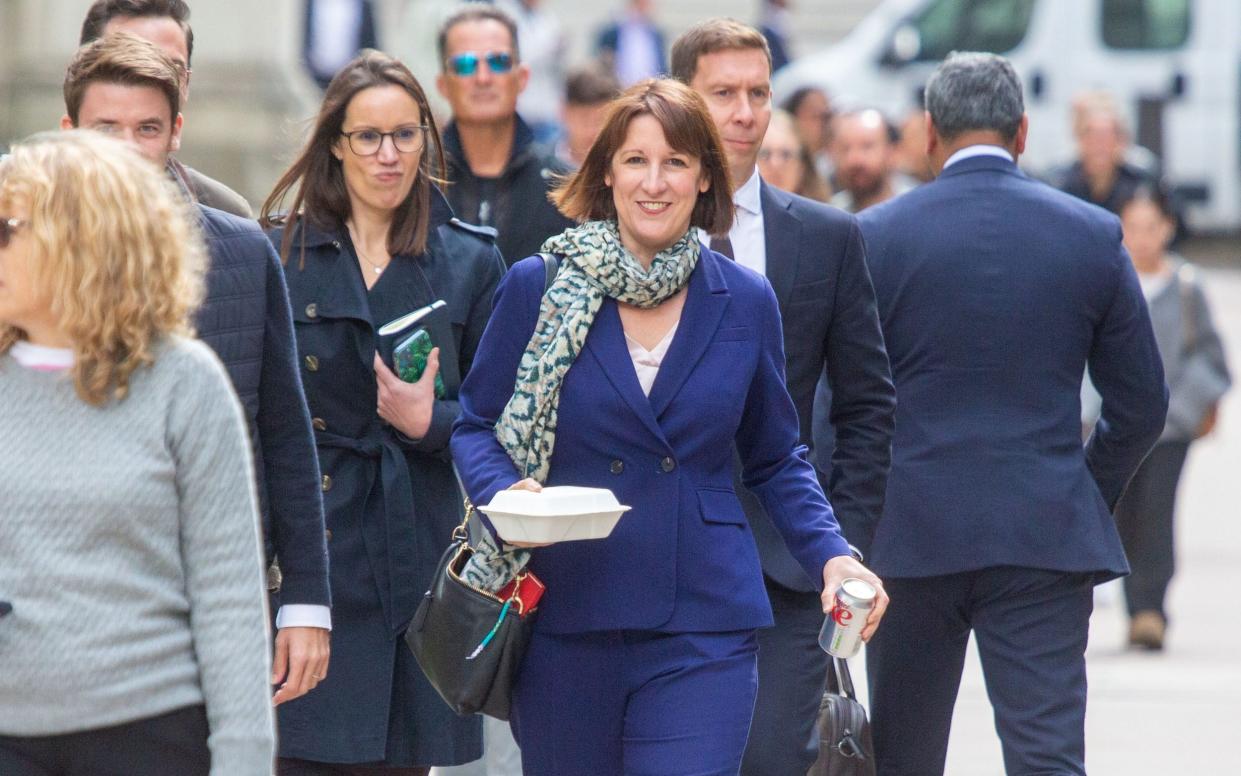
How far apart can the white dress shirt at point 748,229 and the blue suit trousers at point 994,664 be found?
85 cm

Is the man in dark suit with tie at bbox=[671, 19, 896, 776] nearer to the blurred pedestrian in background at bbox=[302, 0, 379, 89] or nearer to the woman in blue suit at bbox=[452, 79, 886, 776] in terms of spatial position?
the woman in blue suit at bbox=[452, 79, 886, 776]

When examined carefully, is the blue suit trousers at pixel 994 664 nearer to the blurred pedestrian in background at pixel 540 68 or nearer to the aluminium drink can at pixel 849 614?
the aluminium drink can at pixel 849 614

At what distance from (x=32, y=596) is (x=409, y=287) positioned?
2086mm

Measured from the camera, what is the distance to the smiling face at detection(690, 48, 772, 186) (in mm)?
5527

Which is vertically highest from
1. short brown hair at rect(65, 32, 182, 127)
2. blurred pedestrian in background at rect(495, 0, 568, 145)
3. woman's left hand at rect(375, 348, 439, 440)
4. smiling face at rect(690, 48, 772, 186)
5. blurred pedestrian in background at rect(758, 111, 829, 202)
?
short brown hair at rect(65, 32, 182, 127)

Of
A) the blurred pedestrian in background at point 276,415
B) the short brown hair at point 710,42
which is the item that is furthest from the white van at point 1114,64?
the blurred pedestrian in background at point 276,415

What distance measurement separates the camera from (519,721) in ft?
14.5

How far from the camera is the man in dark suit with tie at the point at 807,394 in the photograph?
5148 millimetres

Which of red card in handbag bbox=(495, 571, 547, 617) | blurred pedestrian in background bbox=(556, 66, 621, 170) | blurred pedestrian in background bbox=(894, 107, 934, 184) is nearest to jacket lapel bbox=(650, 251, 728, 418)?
red card in handbag bbox=(495, 571, 547, 617)

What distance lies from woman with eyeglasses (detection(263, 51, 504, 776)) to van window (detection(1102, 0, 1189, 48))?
1488 cm

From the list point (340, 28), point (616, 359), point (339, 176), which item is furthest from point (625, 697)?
point (340, 28)

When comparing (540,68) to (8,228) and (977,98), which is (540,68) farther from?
(8,228)

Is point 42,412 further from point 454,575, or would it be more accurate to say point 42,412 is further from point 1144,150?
point 1144,150

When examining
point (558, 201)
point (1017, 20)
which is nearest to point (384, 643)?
point (558, 201)
